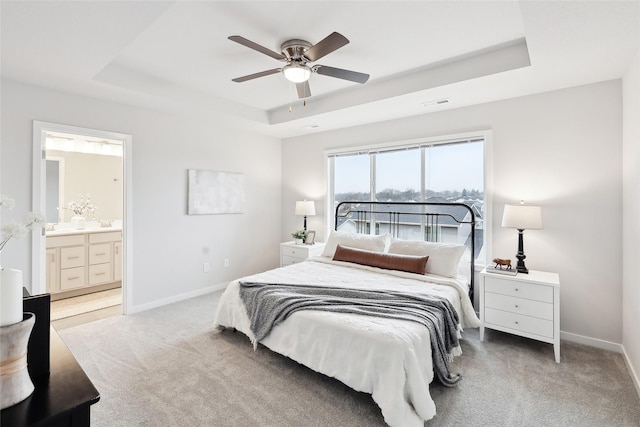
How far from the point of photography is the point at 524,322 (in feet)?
8.89

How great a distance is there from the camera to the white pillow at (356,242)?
3.66 metres

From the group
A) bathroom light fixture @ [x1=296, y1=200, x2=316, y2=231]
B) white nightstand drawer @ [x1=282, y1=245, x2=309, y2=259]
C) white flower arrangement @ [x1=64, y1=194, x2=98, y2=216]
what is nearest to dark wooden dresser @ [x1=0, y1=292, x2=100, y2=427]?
white nightstand drawer @ [x1=282, y1=245, x2=309, y2=259]

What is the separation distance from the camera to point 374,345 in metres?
1.92

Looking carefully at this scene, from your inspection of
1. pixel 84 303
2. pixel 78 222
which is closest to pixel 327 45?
pixel 84 303

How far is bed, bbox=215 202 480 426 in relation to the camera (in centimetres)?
185

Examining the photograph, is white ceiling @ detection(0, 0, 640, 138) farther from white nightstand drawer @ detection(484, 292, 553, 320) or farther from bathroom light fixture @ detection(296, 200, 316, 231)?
white nightstand drawer @ detection(484, 292, 553, 320)

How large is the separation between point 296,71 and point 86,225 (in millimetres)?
4233

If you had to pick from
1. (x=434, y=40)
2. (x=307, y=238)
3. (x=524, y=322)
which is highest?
(x=434, y=40)

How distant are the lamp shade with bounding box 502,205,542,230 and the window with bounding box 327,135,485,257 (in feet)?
1.88

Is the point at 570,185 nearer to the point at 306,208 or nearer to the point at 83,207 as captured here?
the point at 306,208

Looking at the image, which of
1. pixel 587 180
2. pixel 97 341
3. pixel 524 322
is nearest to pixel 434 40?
pixel 587 180

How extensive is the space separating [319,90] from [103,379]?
133 inches

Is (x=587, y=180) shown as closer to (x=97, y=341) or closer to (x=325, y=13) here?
(x=325, y=13)

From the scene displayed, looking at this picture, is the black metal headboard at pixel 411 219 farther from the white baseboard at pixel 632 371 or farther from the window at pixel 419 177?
the white baseboard at pixel 632 371
